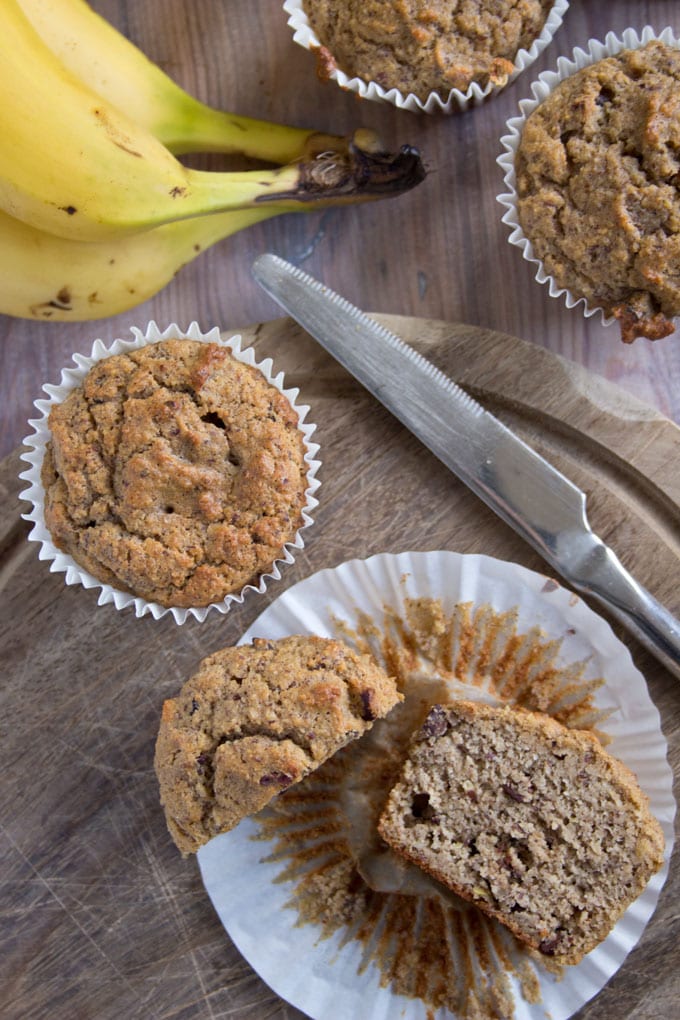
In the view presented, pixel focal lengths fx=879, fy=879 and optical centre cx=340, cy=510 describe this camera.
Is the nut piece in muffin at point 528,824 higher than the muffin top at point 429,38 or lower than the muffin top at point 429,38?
lower

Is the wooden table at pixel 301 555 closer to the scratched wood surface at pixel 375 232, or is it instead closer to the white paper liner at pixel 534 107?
the scratched wood surface at pixel 375 232

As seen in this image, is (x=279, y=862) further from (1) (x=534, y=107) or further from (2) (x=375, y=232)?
(1) (x=534, y=107)

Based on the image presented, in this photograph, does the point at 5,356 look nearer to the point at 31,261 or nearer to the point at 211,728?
the point at 31,261

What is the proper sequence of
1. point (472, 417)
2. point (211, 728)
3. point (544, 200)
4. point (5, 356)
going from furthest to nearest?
1. point (5, 356)
2. point (472, 417)
3. point (544, 200)
4. point (211, 728)

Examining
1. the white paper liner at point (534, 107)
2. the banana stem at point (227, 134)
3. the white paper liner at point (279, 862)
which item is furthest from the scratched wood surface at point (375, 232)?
the white paper liner at point (279, 862)

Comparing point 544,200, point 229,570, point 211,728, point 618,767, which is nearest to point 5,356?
point 229,570

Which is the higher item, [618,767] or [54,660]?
[54,660]

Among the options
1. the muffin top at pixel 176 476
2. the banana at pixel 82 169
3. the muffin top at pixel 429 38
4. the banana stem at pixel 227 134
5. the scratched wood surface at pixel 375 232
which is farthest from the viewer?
the scratched wood surface at pixel 375 232
